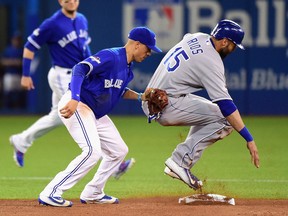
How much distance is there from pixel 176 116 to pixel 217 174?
2272mm

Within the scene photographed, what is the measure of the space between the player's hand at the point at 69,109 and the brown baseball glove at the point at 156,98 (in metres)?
0.99

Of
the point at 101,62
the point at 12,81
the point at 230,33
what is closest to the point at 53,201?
the point at 101,62

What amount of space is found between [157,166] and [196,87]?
3147 millimetres

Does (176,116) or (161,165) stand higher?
(176,116)

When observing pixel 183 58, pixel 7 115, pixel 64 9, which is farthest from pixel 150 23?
pixel 183 58

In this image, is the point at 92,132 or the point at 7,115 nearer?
the point at 92,132

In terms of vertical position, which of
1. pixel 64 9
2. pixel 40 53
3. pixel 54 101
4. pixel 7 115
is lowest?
pixel 7 115

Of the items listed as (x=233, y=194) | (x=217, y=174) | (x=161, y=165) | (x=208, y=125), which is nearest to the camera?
(x=208, y=125)

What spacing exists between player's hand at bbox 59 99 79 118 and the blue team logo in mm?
10155

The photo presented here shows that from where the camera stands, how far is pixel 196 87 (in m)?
8.52

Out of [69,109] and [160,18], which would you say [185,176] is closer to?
[69,109]

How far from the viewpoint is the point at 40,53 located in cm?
1822

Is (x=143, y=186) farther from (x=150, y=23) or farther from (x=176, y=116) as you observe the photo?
(x=150, y=23)

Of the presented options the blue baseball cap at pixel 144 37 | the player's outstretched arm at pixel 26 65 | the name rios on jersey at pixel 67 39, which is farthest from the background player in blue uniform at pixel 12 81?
the blue baseball cap at pixel 144 37
